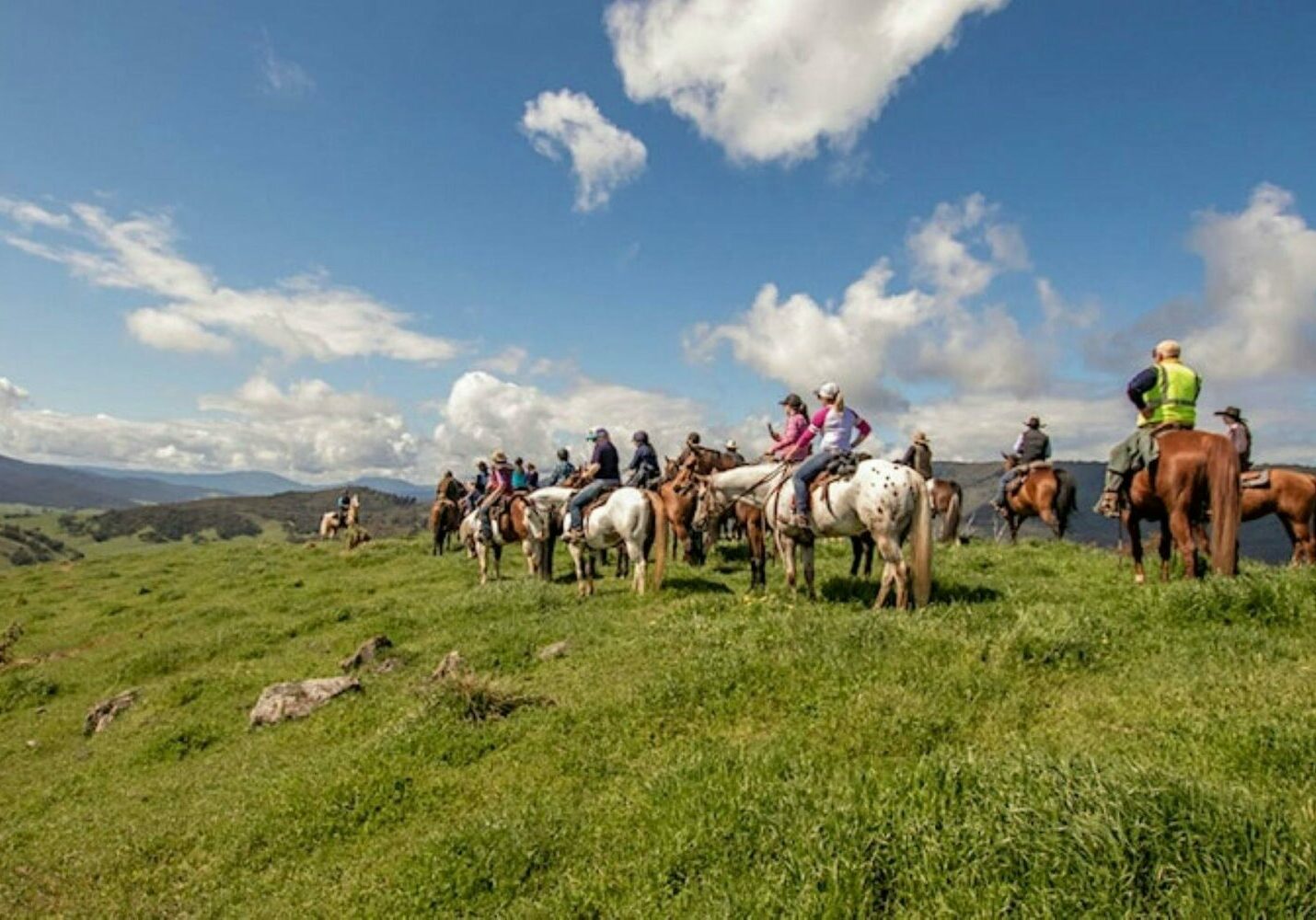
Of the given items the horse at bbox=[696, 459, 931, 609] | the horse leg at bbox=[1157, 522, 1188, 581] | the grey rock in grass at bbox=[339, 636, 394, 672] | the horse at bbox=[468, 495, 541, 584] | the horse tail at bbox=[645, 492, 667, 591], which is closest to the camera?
the horse at bbox=[696, 459, 931, 609]

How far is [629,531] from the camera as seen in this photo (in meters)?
18.0

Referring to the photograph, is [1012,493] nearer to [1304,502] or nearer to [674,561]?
[1304,502]

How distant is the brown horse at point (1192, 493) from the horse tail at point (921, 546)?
4.04 metres

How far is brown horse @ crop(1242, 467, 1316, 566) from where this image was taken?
1666 centimetres

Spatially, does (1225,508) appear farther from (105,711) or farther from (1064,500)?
(105,711)

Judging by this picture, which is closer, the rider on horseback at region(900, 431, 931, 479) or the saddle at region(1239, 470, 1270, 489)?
the saddle at region(1239, 470, 1270, 489)

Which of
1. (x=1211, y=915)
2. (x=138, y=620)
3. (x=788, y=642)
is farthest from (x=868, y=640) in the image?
(x=138, y=620)

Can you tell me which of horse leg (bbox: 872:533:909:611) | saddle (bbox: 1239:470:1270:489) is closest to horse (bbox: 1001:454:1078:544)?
saddle (bbox: 1239:470:1270:489)

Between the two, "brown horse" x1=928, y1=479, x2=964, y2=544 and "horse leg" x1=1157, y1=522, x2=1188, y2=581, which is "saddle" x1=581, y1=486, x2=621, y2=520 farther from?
A: "horse leg" x1=1157, y1=522, x2=1188, y2=581

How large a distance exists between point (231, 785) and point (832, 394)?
11789 mm

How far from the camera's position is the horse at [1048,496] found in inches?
951

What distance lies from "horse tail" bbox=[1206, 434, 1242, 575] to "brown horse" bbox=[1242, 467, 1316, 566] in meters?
7.46

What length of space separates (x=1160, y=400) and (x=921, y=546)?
5174 millimetres

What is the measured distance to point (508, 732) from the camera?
29.3ft
